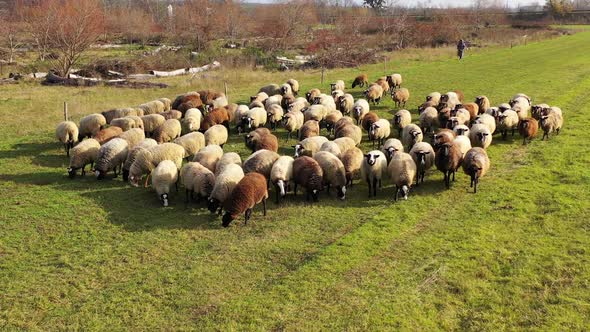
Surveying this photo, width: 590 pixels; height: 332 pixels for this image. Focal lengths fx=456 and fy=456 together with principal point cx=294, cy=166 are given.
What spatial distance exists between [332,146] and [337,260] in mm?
5241

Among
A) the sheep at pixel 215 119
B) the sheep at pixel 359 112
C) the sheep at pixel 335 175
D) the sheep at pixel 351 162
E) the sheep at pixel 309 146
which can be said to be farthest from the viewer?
the sheep at pixel 359 112

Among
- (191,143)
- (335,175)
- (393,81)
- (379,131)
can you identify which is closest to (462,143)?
(379,131)

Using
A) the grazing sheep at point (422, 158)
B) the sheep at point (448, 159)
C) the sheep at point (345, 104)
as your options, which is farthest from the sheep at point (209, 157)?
the sheep at point (345, 104)

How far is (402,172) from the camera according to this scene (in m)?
11.8

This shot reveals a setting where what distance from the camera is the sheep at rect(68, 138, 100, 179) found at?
45.1 feet

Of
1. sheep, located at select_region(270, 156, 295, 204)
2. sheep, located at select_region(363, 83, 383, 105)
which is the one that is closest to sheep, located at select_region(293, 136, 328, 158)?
sheep, located at select_region(270, 156, 295, 204)

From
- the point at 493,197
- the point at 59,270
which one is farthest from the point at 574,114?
the point at 59,270

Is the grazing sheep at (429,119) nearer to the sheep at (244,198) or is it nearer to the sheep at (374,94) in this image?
the sheep at (374,94)

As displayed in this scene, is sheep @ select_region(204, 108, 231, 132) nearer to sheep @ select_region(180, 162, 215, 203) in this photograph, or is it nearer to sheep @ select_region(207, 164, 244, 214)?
sheep @ select_region(180, 162, 215, 203)

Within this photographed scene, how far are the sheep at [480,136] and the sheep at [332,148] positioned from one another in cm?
463

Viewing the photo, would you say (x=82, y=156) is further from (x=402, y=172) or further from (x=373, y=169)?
(x=402, y=172)

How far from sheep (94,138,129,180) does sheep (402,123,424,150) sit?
9081 millimetres

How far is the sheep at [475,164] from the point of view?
12.0 m

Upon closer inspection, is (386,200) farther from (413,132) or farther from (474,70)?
(474,70)
